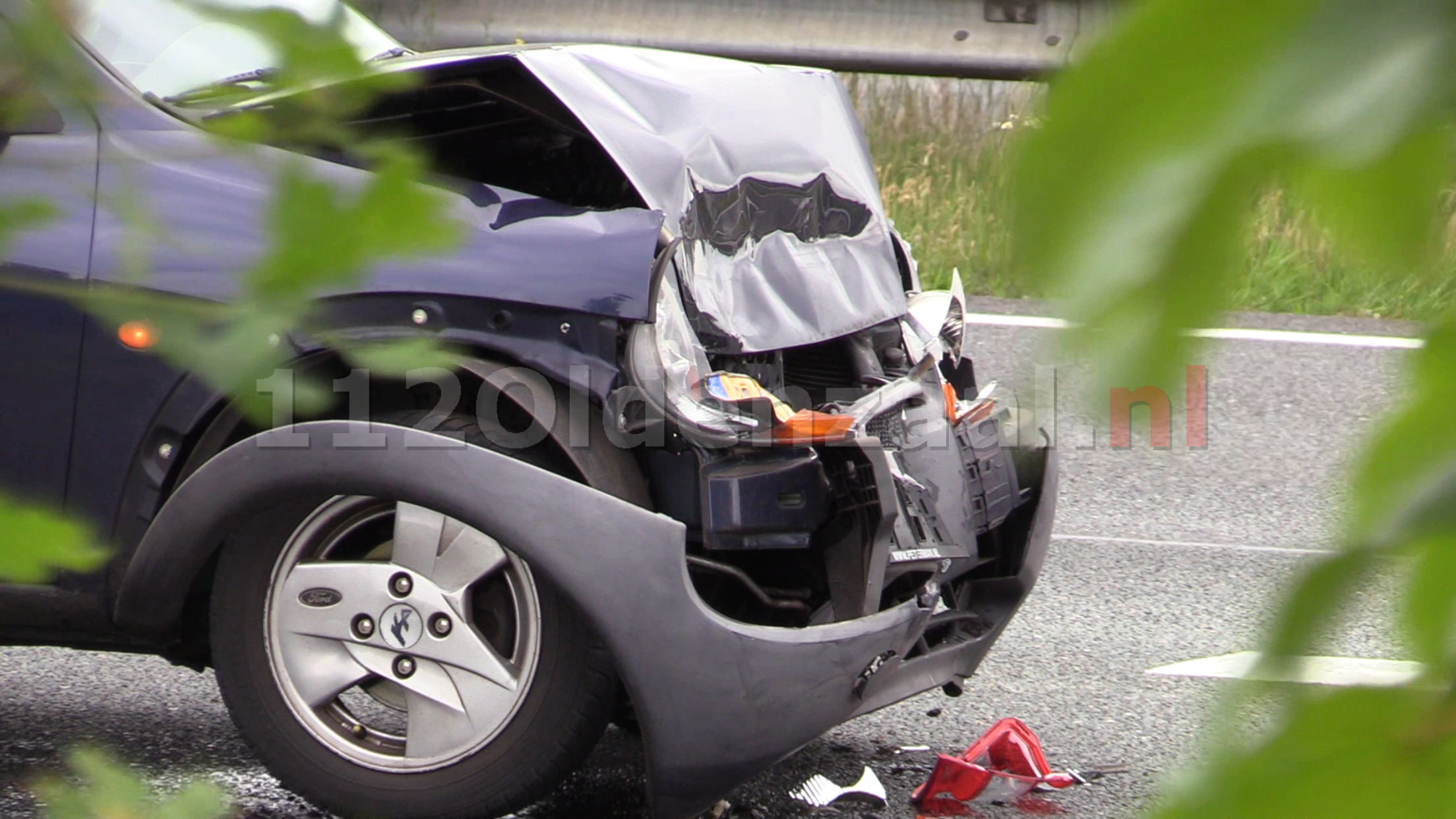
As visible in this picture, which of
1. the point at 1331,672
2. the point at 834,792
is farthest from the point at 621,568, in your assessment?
the point at 1331,672

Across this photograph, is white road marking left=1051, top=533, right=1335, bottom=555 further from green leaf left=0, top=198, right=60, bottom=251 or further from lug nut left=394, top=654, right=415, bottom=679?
green leaf left=0, top=198, right=60, bottom=251

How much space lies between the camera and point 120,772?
2.55ft

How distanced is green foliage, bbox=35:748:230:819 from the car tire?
193 cm

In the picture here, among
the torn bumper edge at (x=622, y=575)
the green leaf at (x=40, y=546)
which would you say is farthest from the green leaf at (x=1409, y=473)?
the torn bumper edge at (x=622, y=575)

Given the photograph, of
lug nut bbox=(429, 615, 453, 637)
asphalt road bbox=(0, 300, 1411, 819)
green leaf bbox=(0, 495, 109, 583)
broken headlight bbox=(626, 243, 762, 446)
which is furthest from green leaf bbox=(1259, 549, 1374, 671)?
lug nut bbox=(429, 615, 453, 637)

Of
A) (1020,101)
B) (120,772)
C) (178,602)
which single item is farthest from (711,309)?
(1020,101)

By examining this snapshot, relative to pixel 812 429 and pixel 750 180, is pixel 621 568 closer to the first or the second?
pixel 812 429

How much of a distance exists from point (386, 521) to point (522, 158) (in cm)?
93

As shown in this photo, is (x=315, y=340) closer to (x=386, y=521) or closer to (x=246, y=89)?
(x=246, y=89)

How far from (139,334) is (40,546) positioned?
0.11 m

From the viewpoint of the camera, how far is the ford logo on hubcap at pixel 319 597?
2789mm

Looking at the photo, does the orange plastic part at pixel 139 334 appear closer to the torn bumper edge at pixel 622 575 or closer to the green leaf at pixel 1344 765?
the green leaf at pixel 1344 765

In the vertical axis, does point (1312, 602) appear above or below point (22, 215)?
below

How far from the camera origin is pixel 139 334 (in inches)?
28.7
